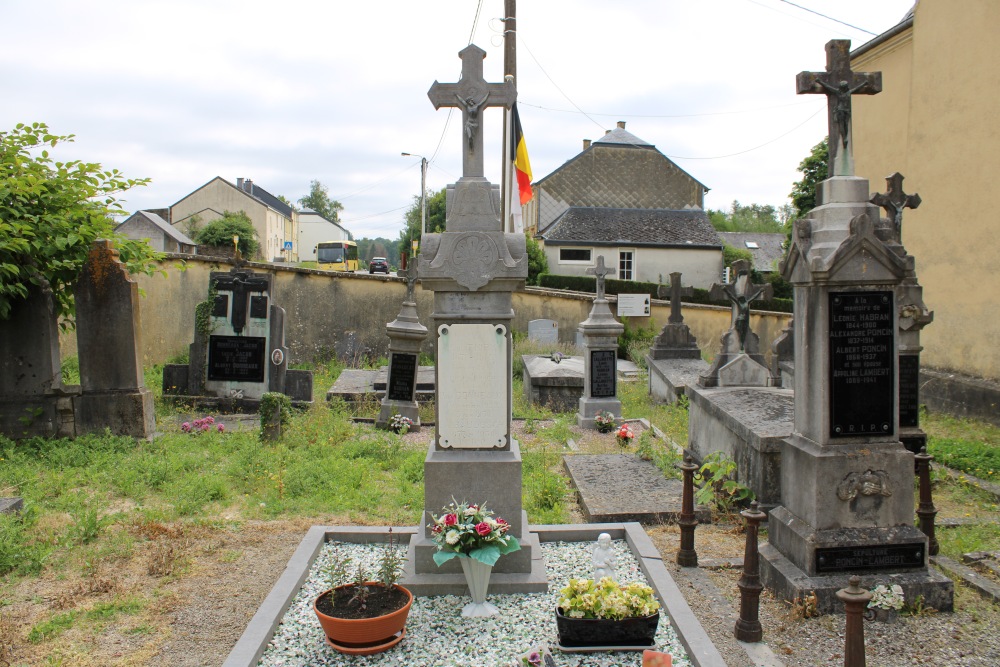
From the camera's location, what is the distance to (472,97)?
Result: 502cm

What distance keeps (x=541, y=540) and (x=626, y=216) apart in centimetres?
2895

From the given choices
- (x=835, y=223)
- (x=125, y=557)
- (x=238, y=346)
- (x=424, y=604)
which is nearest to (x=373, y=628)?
(x=424, y=604)

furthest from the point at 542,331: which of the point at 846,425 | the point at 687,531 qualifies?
the point at 846,425

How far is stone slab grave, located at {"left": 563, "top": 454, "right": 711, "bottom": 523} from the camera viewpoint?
606cm

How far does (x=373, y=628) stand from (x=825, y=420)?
10.6 ft

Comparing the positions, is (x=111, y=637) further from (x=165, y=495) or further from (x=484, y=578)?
(x=165, y=495)

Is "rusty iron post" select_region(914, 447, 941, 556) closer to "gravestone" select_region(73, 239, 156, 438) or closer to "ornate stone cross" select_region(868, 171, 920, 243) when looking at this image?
"ornate stone cross" select_region(868, 171, 920, 243)

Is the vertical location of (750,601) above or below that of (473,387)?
below

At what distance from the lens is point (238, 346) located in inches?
417

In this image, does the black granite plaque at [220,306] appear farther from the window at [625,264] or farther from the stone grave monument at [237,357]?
the window at [625,264]

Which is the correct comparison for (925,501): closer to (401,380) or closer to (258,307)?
(401,380)

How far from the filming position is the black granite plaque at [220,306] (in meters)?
10.5

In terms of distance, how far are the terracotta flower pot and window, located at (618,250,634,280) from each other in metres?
28.1

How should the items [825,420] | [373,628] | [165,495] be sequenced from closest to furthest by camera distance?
[373,628] → [825,420] → [165,495]
